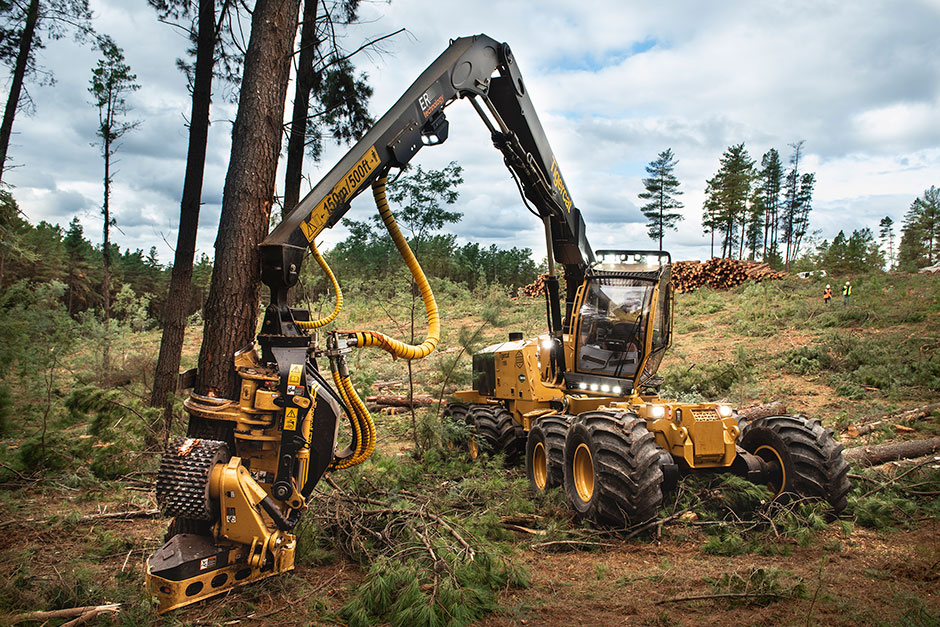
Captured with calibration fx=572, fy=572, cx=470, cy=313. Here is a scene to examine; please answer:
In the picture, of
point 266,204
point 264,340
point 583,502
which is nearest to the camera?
point 264,340

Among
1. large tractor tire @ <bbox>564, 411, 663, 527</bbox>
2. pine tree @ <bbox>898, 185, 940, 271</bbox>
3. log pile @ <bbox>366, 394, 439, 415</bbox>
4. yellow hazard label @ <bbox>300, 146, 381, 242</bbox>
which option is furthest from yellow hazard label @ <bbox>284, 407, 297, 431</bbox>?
pine tree @ <bbox>898, 185, 940, 271</bbox>

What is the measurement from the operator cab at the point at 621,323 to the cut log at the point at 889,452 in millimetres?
2867

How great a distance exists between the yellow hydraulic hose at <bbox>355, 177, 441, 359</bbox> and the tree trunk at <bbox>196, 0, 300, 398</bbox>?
0.88 meters

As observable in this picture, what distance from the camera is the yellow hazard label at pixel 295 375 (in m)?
3.86

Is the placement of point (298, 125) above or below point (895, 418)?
above

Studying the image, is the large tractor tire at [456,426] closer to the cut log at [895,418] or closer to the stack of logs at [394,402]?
the stack of logs at [394,402]

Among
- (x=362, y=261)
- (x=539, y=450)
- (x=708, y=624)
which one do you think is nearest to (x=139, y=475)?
(x=539, y=450)

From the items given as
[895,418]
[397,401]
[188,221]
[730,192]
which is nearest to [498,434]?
[397,401]

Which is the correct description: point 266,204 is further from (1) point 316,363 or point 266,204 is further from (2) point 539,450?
(2) point 539,450

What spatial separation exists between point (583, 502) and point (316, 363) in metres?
3.14

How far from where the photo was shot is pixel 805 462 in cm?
549

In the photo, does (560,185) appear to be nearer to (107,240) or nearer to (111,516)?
(111,516)

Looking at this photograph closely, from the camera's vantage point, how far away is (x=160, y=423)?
773cm

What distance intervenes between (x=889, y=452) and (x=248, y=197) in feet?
26.6
